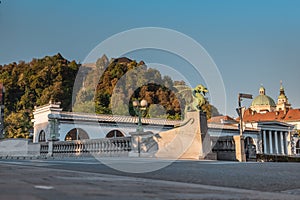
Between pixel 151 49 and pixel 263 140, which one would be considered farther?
pixel 263 140

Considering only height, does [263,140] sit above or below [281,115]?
below

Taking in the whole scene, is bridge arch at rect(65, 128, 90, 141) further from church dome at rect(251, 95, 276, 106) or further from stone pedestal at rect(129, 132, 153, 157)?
church dome at rect(251, 95, 276, 106)

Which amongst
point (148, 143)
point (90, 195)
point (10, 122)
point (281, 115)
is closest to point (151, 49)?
point (148, 143)

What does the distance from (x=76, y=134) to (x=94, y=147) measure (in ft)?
96.7

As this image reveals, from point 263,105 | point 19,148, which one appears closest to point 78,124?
point 19,148

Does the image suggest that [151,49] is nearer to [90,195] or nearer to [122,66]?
[90,195]

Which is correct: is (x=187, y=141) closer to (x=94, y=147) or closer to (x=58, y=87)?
(x=94, y=147)

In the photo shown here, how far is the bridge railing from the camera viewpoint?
2005 cm

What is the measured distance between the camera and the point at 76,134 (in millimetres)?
50156

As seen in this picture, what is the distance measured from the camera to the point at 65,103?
64312 mm

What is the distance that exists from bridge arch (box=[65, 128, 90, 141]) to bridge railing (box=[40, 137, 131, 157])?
2289cm

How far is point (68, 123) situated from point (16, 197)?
44442 mm

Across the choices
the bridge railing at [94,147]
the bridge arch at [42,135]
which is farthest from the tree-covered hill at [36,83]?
the bridge railing at [94,147]

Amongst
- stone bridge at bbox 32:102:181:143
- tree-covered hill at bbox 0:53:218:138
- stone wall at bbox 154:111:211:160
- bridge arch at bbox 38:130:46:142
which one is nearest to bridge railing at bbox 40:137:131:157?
stone wall at bbox 154:111:211:160
